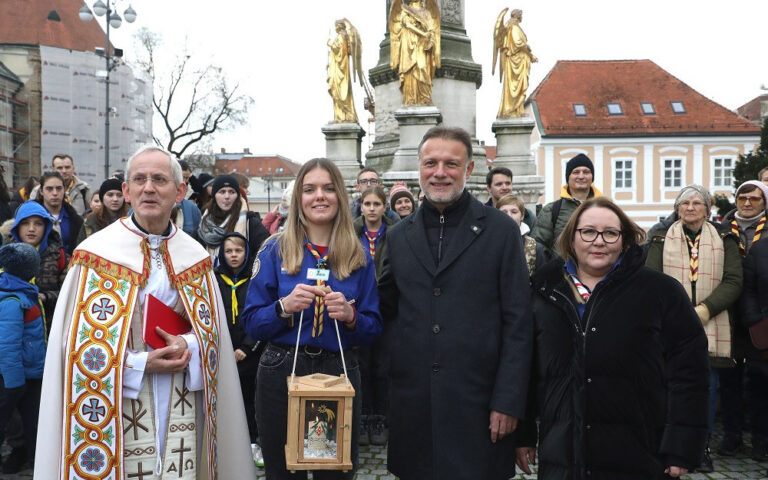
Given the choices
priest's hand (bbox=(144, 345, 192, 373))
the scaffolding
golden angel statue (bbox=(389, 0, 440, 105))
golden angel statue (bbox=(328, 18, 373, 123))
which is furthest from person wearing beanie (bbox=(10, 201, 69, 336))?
the scaffolding

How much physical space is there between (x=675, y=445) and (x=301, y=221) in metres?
2.01

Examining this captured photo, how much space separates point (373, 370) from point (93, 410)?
3412 mm

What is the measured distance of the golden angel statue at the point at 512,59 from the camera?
Answer: 14.1m

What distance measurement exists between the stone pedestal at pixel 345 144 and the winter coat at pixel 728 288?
9.68m

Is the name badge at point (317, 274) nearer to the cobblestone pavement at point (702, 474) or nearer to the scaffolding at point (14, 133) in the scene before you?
the cobblestone pavement at point (702, 474)

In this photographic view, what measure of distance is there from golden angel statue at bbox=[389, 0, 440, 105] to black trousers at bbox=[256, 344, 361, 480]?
10.1 metres

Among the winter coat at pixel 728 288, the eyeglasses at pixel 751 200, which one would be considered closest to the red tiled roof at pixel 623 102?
the eyeglasses at pixel 751 200

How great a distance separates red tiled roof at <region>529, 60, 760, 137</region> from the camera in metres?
37.6

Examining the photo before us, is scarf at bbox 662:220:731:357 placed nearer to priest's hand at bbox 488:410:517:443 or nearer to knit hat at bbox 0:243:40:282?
priest's hand at bbox 488:410:517:443

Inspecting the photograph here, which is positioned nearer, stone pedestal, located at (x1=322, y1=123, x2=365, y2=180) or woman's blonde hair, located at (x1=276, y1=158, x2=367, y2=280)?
woman's blonde hair, located at (x1=276, y1=158, x2=367, y2=280)

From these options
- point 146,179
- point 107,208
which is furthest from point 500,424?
point 107,208

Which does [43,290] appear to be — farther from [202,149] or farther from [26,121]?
[26,121]

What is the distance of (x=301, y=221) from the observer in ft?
10.7

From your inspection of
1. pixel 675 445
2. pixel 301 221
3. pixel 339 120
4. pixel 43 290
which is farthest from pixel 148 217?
pixel 339 120
